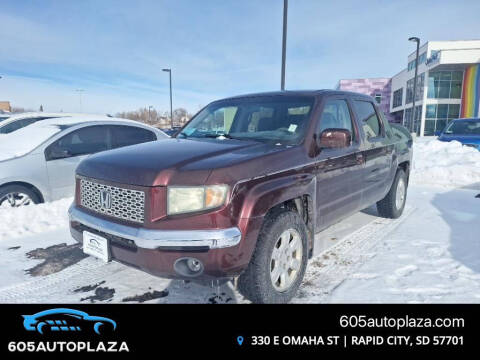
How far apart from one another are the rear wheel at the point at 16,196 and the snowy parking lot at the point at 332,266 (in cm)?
17

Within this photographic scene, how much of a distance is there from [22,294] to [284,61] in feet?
30.0

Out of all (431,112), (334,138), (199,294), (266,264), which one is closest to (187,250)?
(266,264)

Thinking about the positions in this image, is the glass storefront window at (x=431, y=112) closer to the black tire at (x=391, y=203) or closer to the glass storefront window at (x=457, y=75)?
the glass storefront window at (x=457, y=75)

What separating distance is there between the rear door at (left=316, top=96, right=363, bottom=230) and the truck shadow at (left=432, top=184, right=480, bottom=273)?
1.30 metres

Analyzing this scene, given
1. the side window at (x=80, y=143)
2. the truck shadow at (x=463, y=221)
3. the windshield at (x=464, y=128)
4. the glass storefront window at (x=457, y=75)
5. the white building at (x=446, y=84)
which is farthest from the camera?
the glass storefront window at (x=457, y=75)

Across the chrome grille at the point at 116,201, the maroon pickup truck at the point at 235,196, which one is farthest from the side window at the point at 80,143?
the chrome grille at the point at 116,201

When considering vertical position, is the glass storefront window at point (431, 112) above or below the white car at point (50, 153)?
above

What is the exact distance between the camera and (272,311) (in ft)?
8.44

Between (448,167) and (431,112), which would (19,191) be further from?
(431,112)

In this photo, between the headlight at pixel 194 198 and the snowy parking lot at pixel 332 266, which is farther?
the snowy parking lot at pixel 332 266

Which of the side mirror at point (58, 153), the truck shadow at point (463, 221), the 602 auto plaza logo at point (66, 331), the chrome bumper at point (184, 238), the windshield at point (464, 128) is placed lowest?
the 602 auto plaza logo at point (66, 331)

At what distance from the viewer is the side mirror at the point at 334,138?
2.89m

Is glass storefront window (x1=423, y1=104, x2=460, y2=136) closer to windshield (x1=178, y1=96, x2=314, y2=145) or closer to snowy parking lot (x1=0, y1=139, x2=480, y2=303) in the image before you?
snowy parking lot (x1=0, y1=139, x2=480, y2=303)
